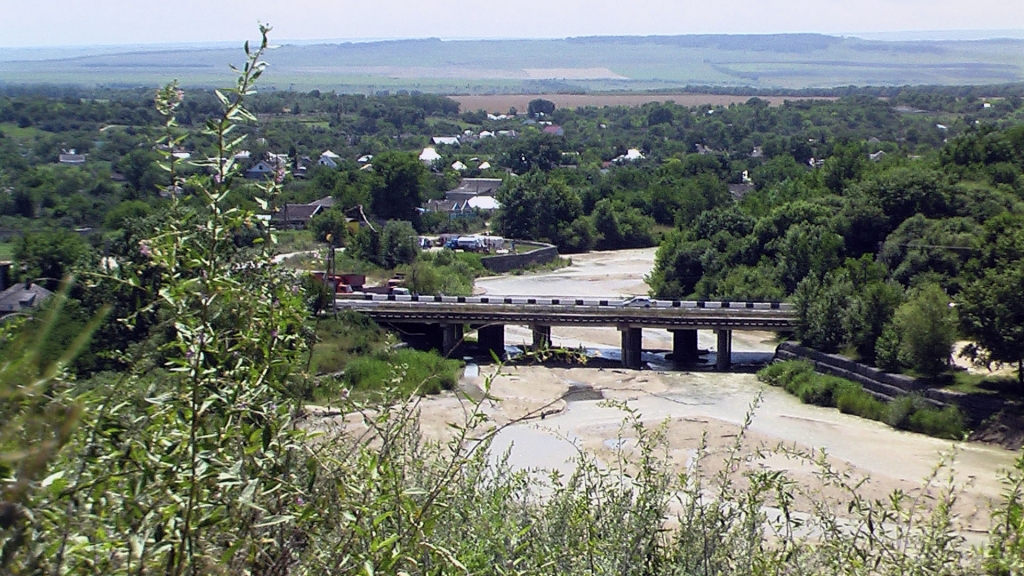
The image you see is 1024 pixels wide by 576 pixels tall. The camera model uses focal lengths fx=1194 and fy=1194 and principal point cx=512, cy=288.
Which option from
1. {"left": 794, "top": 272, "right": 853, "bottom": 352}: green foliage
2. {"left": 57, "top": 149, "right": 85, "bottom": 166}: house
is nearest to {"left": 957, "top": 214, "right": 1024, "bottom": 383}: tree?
{"left": 794, "top": 272, "right": 853, "bottom": 352}: green foliage

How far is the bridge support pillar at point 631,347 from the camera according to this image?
30.2 m

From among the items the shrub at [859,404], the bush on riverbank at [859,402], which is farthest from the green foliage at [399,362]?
the shrub at [859,404]

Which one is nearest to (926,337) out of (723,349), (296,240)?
(723,349)

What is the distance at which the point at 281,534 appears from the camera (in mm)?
3412

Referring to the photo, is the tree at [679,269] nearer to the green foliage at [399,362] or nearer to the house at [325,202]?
the green foliage at [399,362]

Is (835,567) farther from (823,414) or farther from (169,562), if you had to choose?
(823,414)

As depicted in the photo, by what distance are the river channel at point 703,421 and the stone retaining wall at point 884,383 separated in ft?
3.77

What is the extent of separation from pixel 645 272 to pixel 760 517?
40.5 m

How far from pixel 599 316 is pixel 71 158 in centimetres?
4854

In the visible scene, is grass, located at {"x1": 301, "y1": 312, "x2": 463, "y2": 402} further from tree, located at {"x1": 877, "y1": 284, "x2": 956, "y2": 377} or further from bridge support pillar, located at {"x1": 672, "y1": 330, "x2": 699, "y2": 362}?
tree, located at {"x1": 877, "y1": 284, "x2": 956, "y2": 377}

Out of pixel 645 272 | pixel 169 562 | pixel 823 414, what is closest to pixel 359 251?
pixel 645 272

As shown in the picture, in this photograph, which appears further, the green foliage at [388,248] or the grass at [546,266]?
the grass at [546,266]

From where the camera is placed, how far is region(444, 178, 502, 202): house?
62.8 m

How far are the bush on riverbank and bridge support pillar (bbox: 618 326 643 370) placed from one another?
337 cm
